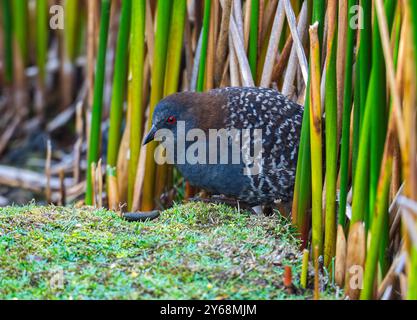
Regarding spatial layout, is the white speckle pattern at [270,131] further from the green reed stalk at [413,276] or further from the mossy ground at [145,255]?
the green reed stalk at [413,276]

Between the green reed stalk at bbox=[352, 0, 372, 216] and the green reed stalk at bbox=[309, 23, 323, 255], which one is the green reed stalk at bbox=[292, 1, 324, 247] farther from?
the green reed stalk at bbox=[352, 0, 372, 216]

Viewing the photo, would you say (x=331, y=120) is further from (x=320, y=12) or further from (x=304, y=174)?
(x=320, y=12)

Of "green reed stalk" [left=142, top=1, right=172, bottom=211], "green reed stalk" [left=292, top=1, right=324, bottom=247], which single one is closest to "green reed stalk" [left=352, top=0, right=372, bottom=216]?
"green reed stalk" [left=292, top=1, right=324, bottom=247]

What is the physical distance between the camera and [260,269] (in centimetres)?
289

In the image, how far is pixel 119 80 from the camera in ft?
13.6

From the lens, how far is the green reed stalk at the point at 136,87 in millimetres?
3938

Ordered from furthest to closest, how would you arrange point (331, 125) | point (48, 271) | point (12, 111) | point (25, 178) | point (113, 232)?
point (12, 111), point (25, 178), point (113, 232), point (331, 125), point (48, 271)

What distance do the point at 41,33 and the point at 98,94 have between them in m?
2.20

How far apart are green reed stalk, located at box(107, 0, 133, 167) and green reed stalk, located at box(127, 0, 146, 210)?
0.05 m

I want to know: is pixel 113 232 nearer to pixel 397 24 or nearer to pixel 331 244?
pixel 331 244

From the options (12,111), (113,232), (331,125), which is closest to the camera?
(331,125)

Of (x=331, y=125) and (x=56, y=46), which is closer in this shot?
(x=331, y=125)
